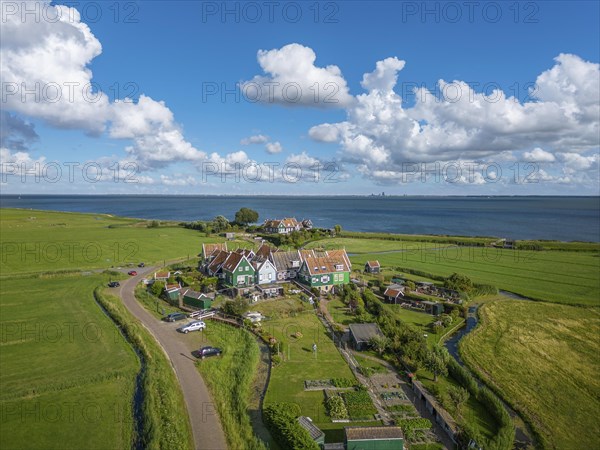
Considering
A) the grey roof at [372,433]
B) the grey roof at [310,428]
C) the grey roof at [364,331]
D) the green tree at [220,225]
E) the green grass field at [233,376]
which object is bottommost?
the green grass field at [233,376]

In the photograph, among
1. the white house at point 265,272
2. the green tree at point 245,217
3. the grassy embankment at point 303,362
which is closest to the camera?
the grassy embankment at point 303,362

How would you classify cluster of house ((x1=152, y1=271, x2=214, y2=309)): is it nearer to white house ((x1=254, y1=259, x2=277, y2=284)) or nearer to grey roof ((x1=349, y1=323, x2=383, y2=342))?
white house ((x1=254, y1=259, x2=277, y2=284))

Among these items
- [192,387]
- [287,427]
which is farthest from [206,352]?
[287,427]

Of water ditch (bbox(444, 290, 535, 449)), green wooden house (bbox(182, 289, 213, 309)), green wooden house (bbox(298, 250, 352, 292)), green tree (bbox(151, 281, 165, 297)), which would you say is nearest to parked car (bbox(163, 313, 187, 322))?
green wooden house (bbox(182, 289, 213, 309))

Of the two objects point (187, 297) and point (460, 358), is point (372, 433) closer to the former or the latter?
point (460, 358)

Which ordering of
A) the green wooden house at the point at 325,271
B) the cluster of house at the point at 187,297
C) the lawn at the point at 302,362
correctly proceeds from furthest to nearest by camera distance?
1. the green wooden house at the point at 325,271
2. the cluster of house at the point at 187,297
3. the lawn at the point at 302,362

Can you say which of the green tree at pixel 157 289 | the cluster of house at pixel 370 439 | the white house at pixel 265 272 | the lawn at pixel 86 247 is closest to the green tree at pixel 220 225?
the lawn at pixel 86 247

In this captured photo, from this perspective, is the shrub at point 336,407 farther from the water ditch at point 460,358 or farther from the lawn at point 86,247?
the lawn at point 86,247
